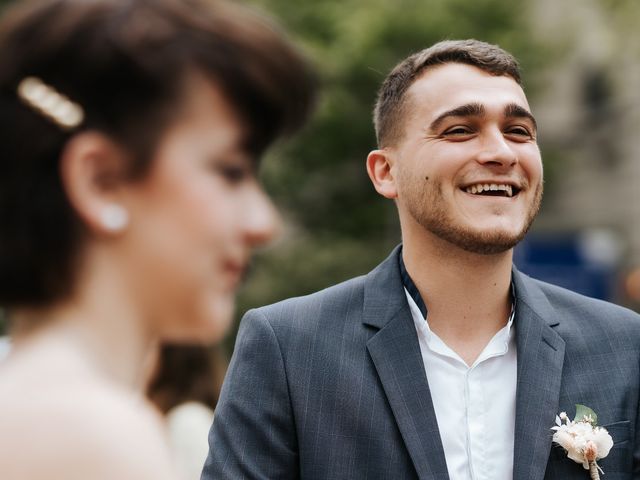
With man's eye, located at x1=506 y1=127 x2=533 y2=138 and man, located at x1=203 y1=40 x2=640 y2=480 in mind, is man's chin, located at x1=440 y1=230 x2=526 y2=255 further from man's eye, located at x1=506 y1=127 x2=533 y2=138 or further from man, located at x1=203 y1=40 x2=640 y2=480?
man's eye, located at x1=506 y1=127 x2=533 y2=138

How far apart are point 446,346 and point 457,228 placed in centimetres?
38

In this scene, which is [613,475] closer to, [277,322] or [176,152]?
[277,322]

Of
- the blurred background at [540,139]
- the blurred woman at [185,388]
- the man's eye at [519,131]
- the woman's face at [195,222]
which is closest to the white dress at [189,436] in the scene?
the blurred woman at [185,388]

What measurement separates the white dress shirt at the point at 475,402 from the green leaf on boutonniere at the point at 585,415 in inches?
7.7

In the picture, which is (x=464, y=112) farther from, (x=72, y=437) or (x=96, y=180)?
(x=72, y=437)

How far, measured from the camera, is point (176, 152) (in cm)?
165

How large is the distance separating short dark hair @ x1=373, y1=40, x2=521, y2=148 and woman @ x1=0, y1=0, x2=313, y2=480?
6.45 feet

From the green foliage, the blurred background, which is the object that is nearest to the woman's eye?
the blurred background

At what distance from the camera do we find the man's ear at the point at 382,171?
372 centimetres

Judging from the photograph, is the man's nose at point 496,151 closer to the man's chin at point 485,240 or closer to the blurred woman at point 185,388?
the man's chin at point 485,240

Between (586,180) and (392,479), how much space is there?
78.0 feet

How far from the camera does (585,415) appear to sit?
10.5 feet

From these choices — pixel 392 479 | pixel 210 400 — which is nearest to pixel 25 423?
pixel 392 479

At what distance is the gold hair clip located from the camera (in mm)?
1594
